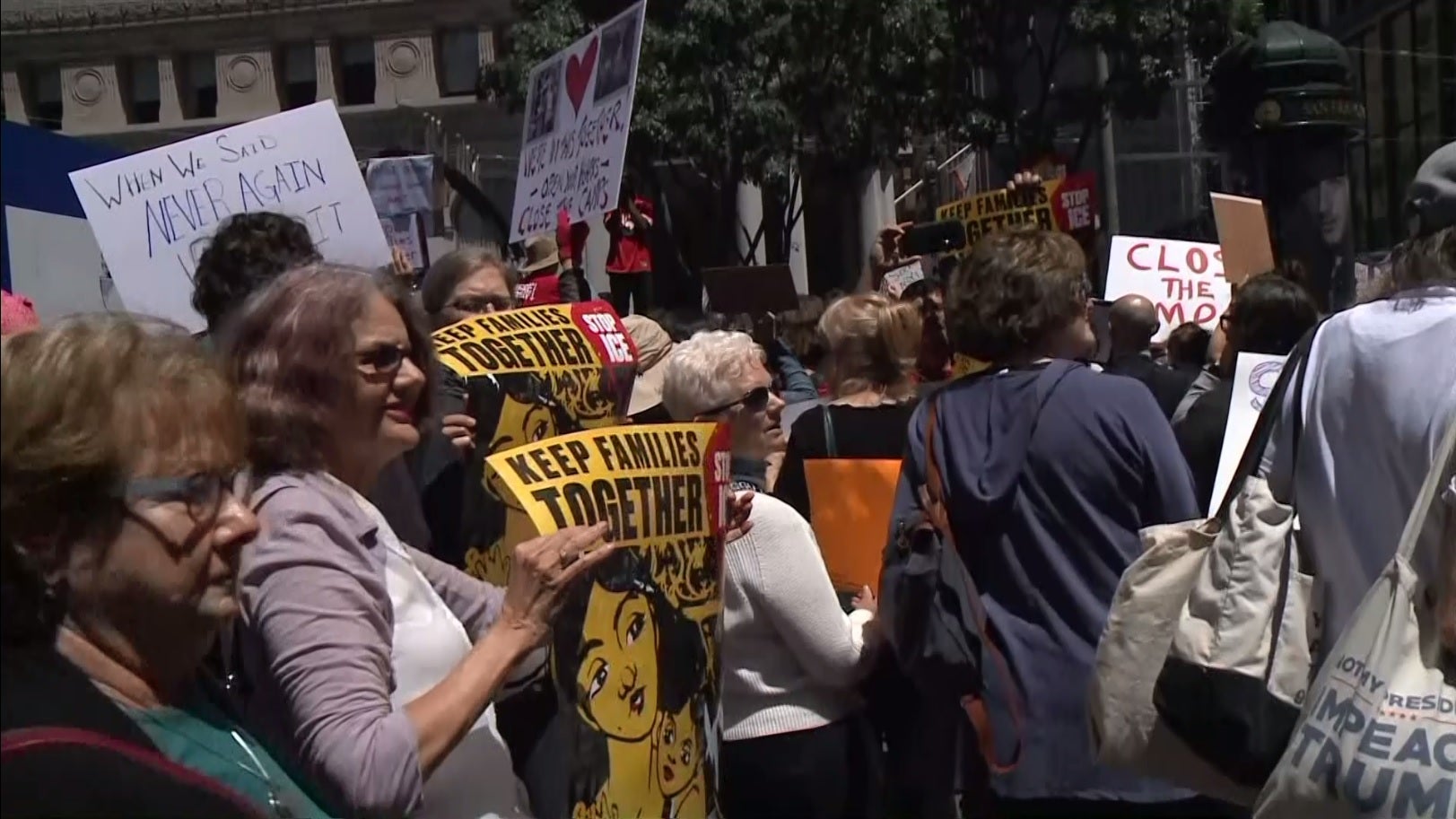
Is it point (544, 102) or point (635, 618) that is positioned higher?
point (544, 102)

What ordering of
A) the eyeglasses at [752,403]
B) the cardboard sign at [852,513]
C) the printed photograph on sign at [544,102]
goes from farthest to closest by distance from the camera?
the printed photograph on sign at [544,102]
the cardboard sign at [852,513]
the eyeglasses at [752,403]

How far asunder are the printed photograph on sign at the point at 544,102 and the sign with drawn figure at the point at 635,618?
3687 millimetres

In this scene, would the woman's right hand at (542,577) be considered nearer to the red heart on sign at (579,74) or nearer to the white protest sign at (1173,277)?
the red heart on sign at (579,74)

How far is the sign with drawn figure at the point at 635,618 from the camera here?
2834 mm

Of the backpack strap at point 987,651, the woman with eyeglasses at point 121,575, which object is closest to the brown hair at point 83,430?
the woman with eyeglasses at point 121,575

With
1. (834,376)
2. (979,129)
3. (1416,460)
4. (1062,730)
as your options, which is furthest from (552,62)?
(979,129)

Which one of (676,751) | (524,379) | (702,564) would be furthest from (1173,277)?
(676,751)

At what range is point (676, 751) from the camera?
295cm

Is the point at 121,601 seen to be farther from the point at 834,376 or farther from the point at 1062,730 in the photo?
the point at 834,376

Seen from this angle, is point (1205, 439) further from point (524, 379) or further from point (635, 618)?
point (635, 618)

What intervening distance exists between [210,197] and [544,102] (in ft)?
8.05

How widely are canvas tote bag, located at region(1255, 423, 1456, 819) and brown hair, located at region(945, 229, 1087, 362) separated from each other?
116 cm

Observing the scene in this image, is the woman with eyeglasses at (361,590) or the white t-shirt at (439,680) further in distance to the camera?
the white t-shirt at (439,680)

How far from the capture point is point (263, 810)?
194 centimetres
